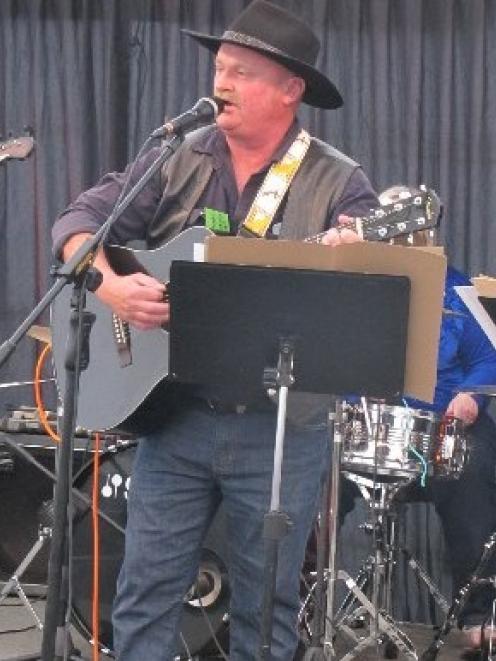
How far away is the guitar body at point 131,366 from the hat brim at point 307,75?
0.43 m

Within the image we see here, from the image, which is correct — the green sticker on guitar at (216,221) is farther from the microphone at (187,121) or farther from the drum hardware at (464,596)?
the drum hardware at (464,596)

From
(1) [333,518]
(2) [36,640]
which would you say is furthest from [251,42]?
(2) [36,640]

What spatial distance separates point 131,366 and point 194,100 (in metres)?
2.89

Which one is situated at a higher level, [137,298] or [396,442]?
[137,298]

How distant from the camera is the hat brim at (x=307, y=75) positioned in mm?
2807

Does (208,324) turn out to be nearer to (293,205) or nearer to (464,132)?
(293,205)

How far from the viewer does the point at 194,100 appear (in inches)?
219

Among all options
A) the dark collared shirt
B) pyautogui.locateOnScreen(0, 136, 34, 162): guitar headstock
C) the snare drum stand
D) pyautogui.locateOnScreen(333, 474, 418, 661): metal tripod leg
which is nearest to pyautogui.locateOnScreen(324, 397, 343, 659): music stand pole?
the snare drum stand

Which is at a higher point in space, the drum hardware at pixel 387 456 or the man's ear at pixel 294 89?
the man's ear at pixel 294 89

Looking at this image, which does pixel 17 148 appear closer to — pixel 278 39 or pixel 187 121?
pixel 278 39

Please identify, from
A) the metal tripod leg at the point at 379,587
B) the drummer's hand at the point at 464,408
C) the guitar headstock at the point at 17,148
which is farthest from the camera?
the guitar headstock at the point at 17,148

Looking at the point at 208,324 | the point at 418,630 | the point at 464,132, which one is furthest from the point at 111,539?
the point at 464,132

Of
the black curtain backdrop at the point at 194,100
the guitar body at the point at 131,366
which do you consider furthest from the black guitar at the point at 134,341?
the black curtain backdrop at the point at 194,100

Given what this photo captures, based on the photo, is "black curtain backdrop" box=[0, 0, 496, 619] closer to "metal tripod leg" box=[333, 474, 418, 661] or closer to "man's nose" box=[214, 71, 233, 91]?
"metal tripod leg" box=[333, 474, 418, 661]
